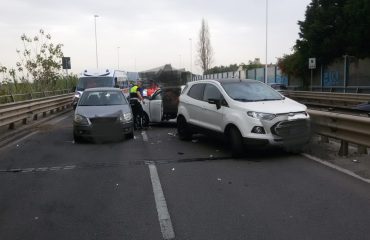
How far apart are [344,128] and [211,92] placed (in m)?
3.20

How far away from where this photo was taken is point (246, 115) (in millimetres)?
9172

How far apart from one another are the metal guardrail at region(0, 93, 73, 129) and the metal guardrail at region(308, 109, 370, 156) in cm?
938

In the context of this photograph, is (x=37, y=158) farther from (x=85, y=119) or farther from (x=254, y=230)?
(x=254, y=230)

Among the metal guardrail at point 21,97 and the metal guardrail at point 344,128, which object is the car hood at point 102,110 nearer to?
the metal guardrail at point 344,128

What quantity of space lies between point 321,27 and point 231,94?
2721cm

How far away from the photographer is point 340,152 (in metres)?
9.19

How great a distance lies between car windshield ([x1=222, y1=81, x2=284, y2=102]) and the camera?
1005 cm

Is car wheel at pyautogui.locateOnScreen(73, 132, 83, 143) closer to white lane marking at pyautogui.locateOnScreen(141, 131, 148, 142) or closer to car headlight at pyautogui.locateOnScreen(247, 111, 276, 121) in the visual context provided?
white lane marking at pyautogui.locateOnScreen(141, 131, 148, 142)

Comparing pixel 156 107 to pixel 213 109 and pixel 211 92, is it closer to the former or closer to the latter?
pixel 211 92

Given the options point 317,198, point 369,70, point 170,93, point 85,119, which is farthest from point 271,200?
point 369,70

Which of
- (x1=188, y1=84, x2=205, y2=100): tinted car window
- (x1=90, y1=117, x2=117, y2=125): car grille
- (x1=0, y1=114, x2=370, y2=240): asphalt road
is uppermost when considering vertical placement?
(x1=188, y1=84, x2=205, y2=100): tinted car window

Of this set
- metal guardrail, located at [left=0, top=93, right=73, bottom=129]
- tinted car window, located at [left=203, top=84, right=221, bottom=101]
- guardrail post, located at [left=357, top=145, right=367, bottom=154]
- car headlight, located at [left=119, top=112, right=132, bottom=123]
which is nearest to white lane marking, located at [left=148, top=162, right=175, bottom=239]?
tinted car window, located at [left=203, top=84, right=221, bottom=101]

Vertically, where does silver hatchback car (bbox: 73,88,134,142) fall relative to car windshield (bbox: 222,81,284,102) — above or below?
below

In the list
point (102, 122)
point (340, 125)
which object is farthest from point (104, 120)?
point (340, 125)
